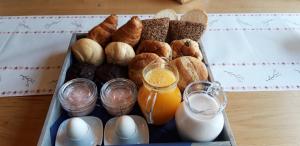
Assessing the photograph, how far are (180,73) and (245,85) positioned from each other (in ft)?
0.63

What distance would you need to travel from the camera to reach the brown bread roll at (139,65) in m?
0.60

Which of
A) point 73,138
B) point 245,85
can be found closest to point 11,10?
point 73,138

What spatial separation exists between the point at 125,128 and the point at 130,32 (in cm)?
26

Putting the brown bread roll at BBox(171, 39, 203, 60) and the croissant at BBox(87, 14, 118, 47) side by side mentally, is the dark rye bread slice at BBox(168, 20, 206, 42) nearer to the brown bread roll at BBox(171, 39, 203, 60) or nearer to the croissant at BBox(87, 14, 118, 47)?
the brown bread roll at BBox(171, 39, 203, 60)

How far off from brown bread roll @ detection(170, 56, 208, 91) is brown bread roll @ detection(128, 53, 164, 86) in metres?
0.05

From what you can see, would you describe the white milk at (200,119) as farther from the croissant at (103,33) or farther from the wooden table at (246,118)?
the croissant at (103,33)

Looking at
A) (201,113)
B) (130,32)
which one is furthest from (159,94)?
(130,32)

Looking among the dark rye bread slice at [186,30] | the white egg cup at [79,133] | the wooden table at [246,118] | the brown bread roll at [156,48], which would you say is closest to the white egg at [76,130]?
the white egg cup at [79,133]

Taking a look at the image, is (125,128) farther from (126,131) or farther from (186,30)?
(186,30)

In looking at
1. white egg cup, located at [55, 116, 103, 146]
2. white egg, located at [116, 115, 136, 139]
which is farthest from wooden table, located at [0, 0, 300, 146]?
white egg, located at [116, 115, 136, 139]

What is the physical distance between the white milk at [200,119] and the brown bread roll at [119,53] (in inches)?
7.6

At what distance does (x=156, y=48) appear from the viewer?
2.10 ft

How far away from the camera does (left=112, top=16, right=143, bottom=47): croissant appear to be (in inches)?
26.3

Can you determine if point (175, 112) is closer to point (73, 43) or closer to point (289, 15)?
point (73, 43)
